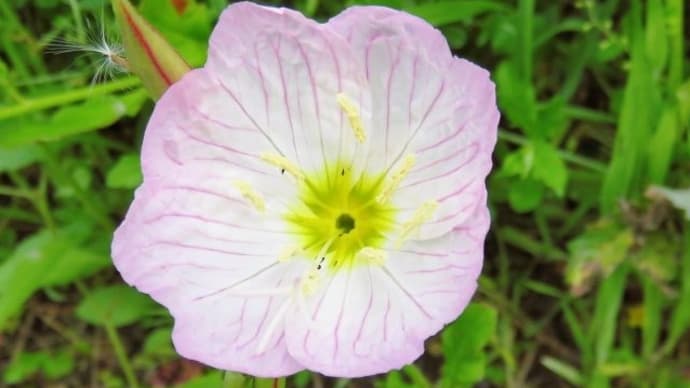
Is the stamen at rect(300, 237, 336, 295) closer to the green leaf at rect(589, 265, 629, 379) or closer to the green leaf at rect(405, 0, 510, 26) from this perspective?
the green leaf at rect(405, 0, 510, 26)

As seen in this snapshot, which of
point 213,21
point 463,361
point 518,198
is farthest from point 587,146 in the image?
point 213,21

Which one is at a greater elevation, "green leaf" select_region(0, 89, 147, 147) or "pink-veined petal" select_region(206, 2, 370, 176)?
"pink-veined petal" select_region(206, 2, 370, 176)

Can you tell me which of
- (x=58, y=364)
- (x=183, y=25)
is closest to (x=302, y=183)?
(x=183, y=25)

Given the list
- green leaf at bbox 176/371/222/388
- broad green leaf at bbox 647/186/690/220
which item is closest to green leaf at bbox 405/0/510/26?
broad green leaf at bbox 647/186/690/220

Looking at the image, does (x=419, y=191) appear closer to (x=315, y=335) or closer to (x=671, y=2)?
(x=315, y=335)

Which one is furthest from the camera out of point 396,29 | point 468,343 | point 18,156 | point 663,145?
point 18,156

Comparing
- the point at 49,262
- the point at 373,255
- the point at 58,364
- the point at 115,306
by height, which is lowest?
the point at 58,364

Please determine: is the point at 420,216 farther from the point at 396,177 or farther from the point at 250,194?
the point at 250,194
